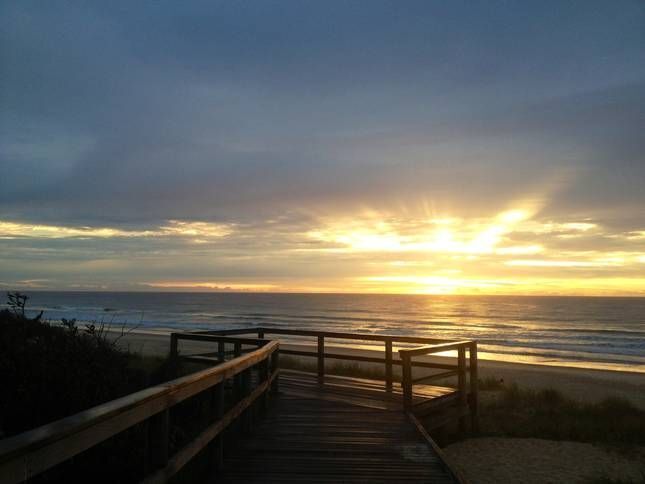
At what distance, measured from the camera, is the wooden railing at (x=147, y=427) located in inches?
80.7

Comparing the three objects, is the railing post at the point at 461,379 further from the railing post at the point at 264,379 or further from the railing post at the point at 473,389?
the railing post at the point at 264,379

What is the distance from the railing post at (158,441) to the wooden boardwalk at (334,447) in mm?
1447

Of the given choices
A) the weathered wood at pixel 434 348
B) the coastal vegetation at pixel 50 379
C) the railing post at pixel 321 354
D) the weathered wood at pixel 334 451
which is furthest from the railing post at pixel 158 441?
the railing post at pixel 321 354

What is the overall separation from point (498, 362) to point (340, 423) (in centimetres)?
2221

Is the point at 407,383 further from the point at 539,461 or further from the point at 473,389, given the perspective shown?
the point at 539,461

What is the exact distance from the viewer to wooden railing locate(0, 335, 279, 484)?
2.05m

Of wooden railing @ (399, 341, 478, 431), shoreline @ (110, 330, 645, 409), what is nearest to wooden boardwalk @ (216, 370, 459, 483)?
wooden railing @ (399, 341, 478, 431)

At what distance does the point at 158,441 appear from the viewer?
3.55m

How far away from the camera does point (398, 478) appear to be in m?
4.92

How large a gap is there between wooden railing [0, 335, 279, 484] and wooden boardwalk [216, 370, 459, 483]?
43 cm

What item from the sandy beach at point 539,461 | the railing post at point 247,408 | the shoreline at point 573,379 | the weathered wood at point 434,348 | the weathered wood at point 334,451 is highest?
the weathered wood at point 434,348

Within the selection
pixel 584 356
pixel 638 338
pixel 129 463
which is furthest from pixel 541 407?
pixel 638 338

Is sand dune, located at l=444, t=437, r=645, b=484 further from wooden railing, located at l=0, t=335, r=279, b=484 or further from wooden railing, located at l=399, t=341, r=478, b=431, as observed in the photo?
wooden railing, located at l=0, t=335, r=279, b=484

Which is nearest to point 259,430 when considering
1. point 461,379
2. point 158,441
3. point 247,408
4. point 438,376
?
point 247,408
